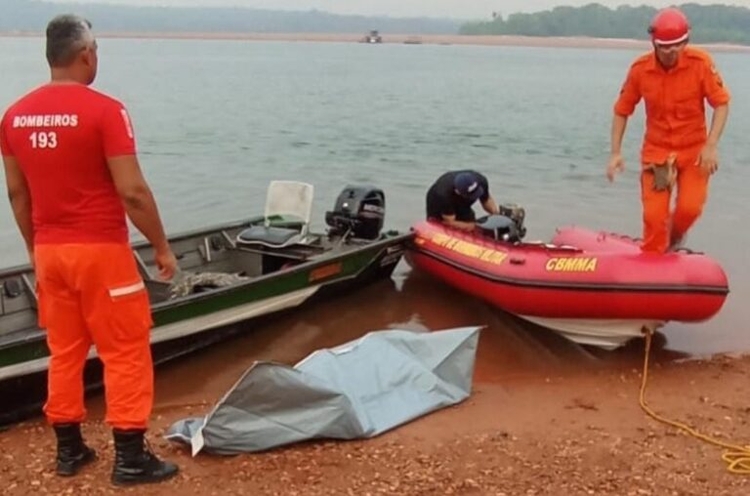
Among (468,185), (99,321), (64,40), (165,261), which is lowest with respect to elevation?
(468,185)

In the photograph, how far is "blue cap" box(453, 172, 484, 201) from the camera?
8.70 meters

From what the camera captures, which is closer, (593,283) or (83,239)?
(83,239)

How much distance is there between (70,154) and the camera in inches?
165

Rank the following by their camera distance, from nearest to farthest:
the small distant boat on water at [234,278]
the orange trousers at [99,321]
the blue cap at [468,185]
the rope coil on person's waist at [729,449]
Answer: the orange trousers at [99,321] < the rope coil on person's waist at [729,449] < the small distant boat on water at [234,278] < the blue cap at [468,185]

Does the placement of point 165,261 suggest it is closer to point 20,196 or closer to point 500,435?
point 20,196

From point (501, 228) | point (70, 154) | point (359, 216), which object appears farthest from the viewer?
point (359, 216)

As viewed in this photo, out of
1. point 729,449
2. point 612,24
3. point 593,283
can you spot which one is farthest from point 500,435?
point 612,24

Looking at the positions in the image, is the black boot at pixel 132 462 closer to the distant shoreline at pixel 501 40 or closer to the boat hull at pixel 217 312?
the boat hull at pixel 217 312

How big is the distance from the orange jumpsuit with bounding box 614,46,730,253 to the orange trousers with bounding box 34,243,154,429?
3623 millimetres

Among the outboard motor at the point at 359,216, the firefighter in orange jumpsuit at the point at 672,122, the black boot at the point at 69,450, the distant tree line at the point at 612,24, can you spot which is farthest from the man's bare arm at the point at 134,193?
the distant tree line at the point at 612,24

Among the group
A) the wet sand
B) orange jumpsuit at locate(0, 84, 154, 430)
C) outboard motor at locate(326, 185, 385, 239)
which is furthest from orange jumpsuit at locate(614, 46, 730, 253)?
orange jumpsuit at locate(0, 84, 154, 430)

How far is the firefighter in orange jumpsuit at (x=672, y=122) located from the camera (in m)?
6.43

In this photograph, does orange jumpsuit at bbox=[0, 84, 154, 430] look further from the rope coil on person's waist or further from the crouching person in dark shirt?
the crouching person in dark shirt

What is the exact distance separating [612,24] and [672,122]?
395 feet
